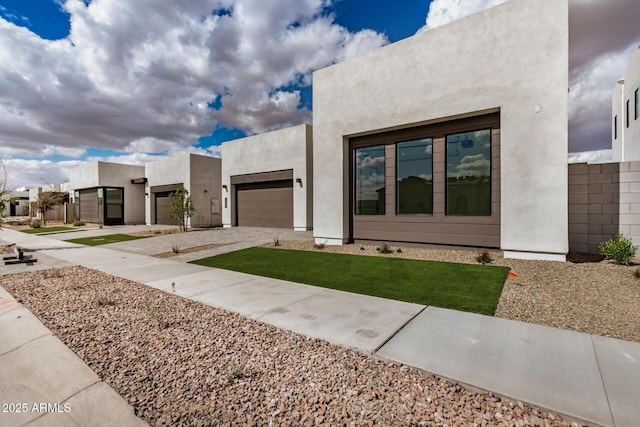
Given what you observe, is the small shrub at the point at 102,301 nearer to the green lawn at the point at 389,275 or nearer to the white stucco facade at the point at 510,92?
the green lawn at the point at 389,275

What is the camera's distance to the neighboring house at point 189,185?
21906 mm

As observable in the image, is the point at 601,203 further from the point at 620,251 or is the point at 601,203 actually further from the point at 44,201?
the point at 44,201

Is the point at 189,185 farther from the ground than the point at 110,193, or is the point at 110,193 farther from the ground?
the point at 189,185

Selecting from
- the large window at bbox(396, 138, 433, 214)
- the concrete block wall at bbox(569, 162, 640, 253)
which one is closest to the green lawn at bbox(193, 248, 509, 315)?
the large window at bbox(396, 138, 433, 214)

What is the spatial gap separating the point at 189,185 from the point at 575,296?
2197 cm

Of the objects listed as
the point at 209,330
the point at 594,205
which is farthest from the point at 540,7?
the point at 209,330

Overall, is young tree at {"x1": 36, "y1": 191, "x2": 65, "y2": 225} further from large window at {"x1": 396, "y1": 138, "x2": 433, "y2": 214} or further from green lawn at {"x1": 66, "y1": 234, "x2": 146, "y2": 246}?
large window at {"x1": 396, "y1": 138, "x2": 433, "y2": 214}

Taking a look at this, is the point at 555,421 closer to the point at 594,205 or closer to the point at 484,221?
the point at 484,221

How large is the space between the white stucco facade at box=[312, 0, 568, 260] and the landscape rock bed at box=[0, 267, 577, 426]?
269 inches

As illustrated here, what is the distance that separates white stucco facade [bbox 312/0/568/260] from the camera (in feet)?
24.4

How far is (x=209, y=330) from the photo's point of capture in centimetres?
393

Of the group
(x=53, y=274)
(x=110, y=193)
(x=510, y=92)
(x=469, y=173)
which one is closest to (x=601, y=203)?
(x=469, y=173)

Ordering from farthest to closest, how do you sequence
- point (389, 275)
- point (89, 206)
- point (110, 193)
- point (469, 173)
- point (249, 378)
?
point (89, 206) → point (110, 193) → point (469, 173) → point (389, 275) → point (249, 378)

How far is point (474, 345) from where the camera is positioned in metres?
3.40
